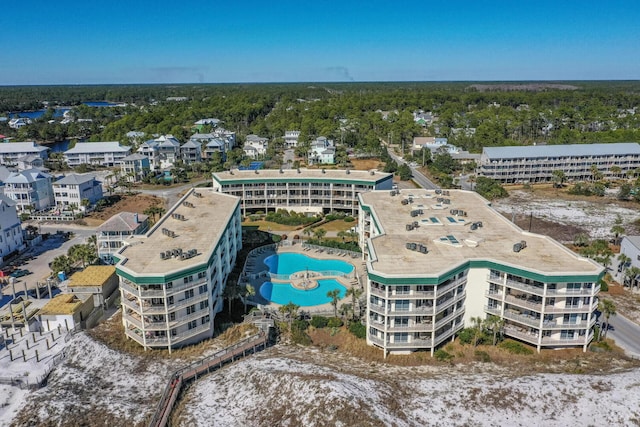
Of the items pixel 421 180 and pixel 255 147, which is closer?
pixel 421 180

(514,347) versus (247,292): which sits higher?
(247,292)

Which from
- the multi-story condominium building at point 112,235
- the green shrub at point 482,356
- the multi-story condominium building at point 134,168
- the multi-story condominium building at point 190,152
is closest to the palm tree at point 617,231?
the green shrub at point 482,356


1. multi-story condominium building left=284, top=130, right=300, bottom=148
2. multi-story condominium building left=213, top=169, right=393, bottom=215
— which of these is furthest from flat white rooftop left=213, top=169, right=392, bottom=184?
multi-story condominium building left=284, top=130, right=300, bottom=148

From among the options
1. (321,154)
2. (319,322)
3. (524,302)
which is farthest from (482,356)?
(321,154)

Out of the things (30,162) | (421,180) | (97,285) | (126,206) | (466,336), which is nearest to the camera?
(466,336)

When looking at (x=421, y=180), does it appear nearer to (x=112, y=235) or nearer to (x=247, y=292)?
(x=247, y=292)

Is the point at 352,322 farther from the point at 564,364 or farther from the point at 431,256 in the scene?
the point at 564,364
